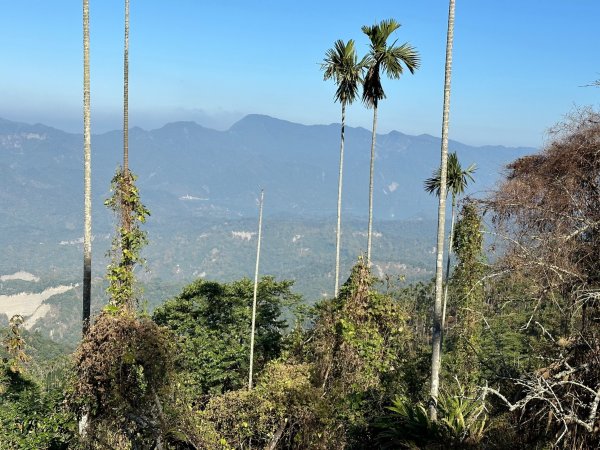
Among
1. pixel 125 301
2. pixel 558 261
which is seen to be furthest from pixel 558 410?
pixel 125 301

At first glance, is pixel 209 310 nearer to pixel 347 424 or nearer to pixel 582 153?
pixel 347 424

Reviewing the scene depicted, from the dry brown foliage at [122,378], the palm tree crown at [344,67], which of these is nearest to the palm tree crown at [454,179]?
the palm tree crown at [344,67]

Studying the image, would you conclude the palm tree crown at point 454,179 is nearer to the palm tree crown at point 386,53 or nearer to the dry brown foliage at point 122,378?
the palm tree crown at point 386,53

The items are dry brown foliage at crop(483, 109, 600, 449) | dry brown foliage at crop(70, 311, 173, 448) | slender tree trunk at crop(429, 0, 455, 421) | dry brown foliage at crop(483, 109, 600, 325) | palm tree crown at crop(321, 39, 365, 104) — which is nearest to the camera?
dry brown foliage at crop(483, 109, 600, 449)

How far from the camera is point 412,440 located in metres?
9.74

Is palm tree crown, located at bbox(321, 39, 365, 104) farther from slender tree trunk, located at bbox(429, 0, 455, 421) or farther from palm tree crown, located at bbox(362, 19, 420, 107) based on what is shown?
slender tree trunk, located at bbox(429, 0, 455, 421)

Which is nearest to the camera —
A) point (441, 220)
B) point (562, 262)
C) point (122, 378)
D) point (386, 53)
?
point (562, 262)

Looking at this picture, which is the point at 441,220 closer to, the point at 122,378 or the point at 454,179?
the point at 122,378

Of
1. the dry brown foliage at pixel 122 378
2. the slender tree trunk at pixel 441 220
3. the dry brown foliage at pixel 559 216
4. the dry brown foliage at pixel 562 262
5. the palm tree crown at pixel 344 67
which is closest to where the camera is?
the dry brown foliage at pixel 562 262

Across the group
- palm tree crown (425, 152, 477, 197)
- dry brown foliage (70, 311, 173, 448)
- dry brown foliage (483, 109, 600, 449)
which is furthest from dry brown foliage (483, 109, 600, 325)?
palm tree crown (425, 152, 477, 197)

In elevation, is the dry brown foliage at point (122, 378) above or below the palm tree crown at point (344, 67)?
below

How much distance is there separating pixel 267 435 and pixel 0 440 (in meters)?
5.24

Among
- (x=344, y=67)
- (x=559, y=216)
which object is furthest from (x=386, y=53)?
(x=559, y=216)

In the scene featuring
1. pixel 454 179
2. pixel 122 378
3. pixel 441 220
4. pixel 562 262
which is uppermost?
pixel 454 179
